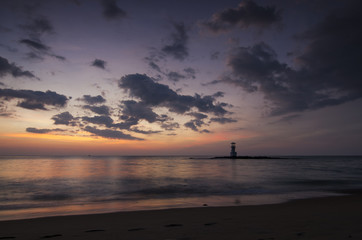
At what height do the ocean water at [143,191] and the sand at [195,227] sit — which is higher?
the sand at [195,227]

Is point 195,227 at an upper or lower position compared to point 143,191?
upper

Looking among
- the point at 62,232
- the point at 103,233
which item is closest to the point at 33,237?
the point at 62,232

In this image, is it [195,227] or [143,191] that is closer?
[195,227]

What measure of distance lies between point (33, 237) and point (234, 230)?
20.4ft

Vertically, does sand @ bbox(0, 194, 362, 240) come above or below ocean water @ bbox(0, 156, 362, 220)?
above

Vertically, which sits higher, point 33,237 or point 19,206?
point 33,237

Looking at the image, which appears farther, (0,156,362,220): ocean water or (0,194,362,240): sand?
(0,156,362,220): ocean water

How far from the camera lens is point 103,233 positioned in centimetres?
Answer: 730

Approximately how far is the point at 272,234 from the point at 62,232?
6599 mm

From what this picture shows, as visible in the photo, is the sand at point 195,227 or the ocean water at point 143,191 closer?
the sand at point 195,227

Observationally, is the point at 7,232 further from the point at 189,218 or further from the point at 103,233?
the point at 189,218

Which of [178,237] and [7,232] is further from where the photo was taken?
[7,232]

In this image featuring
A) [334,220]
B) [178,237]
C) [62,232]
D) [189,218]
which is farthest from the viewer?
[189,218]

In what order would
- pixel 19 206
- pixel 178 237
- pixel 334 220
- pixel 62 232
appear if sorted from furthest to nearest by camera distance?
pixel 19 206 < pixel 334 220 < pixel 62 232 < pixel 178 237
